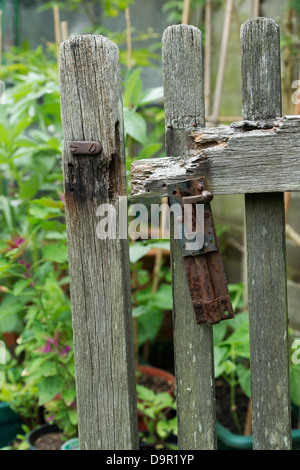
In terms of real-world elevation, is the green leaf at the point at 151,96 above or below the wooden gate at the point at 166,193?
above

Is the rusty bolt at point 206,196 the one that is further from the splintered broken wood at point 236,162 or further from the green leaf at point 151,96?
the green leaf at point 151,96

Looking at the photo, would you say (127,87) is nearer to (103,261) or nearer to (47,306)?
(103,261)

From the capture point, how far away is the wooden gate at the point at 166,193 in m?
1.07

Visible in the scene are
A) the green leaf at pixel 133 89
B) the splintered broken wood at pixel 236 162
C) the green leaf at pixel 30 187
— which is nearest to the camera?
the splintered broken wood at pixel 236 162

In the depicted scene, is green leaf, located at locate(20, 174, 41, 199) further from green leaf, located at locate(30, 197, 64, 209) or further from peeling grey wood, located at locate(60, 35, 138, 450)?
peeling grey wood, located at locate(60, 35, 138, 450)

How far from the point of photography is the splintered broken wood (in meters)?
1.06

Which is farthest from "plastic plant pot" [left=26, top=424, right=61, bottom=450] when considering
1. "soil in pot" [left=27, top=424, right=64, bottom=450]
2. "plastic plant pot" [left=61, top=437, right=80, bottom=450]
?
"plastic plant pot" [left=61, top=437, right=80, bottom=450]

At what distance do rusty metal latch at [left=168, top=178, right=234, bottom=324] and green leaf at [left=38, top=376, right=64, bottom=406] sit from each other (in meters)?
0.74

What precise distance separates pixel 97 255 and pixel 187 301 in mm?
236

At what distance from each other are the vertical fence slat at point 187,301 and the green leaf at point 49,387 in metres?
0.59

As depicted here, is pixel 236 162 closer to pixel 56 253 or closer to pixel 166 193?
pixel 166 193

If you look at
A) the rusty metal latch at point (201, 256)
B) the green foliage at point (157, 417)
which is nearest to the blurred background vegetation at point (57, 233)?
the green foliage at point (157, 417)

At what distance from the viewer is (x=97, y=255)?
3.80 feet

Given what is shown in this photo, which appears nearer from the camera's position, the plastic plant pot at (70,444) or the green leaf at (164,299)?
the plastic plant pot at (70,444)
